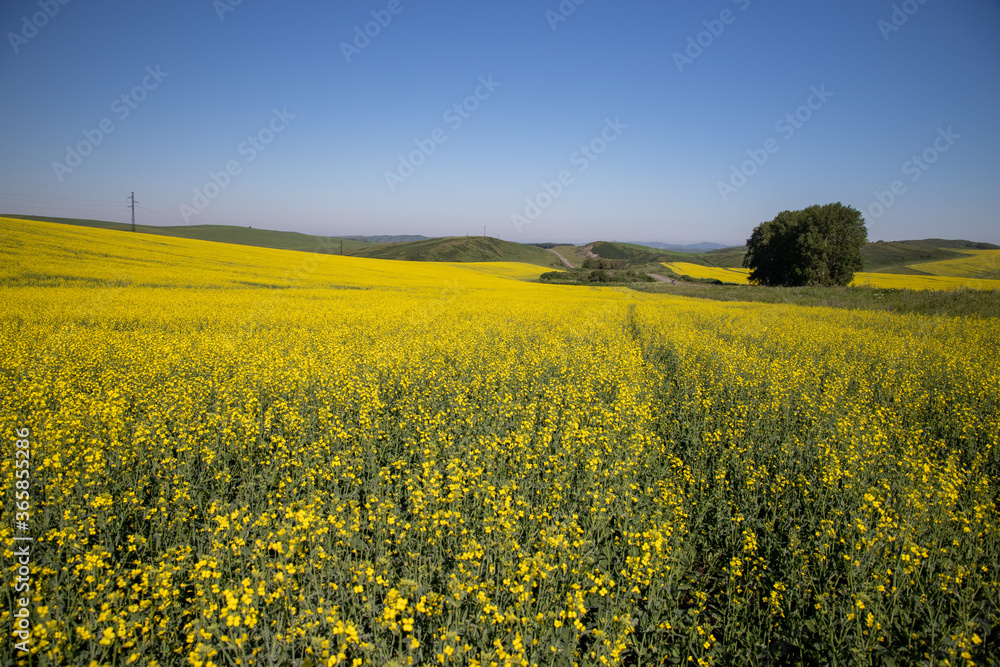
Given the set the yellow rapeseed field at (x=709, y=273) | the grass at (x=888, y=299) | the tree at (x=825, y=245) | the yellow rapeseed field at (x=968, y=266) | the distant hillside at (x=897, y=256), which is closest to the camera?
the grass at (x=888, y=299)

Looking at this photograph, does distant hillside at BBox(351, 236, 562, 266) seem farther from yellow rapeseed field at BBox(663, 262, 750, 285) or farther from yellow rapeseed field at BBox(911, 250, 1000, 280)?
yellow rapeseed field at BBox(911, 250, 1000, 280)

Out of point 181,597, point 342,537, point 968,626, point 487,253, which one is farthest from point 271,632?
point 487,253

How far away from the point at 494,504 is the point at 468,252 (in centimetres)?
11537

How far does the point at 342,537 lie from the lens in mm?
3506

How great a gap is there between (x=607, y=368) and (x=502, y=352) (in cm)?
268

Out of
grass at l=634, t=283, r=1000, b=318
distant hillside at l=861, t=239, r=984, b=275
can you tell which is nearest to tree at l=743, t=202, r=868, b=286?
grass at l=634, t=283, r=1000, b=318

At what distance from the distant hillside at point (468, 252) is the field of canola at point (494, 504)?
325 ft

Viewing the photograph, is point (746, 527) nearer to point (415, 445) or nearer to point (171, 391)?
point (415, 445)

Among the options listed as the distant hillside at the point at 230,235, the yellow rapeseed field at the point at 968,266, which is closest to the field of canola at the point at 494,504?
the yellow rapeseed field at the point at 968,266

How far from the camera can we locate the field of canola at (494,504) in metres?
2.86

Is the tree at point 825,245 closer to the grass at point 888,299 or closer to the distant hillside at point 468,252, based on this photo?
the grass at point 888,299

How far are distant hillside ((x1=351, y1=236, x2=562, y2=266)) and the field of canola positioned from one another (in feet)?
325

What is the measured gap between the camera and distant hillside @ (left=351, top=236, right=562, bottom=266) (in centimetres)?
11056

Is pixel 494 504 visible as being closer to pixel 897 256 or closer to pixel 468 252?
pixel 897 256
